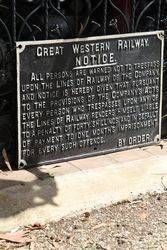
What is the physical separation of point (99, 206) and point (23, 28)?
1557 mm

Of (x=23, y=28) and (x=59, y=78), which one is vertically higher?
(x=23, y=28)

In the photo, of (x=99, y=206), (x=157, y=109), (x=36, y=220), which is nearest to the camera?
(x=36, y=220)

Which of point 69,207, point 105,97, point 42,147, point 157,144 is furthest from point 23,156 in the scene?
point 157,144

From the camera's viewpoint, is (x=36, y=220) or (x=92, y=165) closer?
(x=36, y=220)

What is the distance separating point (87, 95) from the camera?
212 inches

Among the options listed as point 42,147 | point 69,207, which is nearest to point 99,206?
point 69,207

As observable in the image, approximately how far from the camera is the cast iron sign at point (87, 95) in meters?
5.05

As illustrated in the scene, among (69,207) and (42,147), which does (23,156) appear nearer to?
(42,147)

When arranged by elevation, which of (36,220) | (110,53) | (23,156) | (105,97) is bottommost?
(36,220)

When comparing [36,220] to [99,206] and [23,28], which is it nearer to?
[99,206]

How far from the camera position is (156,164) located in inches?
218

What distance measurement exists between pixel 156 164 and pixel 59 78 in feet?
3.83

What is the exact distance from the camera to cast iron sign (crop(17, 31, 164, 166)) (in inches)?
199

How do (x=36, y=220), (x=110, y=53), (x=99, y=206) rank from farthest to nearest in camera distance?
1. (x=110, y=53)
2. (x=99, y=206)
3. (x=36, y=220)
